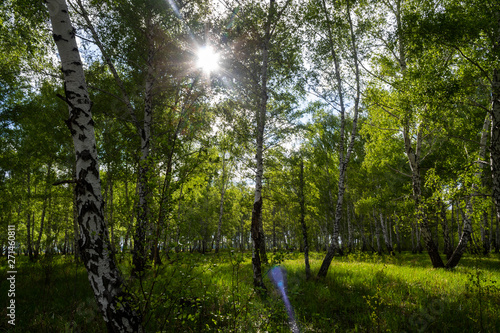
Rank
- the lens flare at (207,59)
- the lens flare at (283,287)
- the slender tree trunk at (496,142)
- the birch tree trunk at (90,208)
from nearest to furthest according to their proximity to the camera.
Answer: the birch tree trunk at (90,208), the lens flare at (283,287), the slender tree trunk at (496,142), the lens flare at (207,59)

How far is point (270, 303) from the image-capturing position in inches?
129

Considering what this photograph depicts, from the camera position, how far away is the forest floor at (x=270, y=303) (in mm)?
3064

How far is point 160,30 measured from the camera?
8570 millimetres

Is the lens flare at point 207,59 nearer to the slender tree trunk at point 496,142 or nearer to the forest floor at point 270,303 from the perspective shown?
the forest floor at point 270,303

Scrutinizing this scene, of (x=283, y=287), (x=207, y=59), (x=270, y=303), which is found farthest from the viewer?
(x=207, y=59)

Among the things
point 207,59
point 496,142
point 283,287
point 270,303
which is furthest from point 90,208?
point 496,142

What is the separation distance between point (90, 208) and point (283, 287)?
652 centimetres

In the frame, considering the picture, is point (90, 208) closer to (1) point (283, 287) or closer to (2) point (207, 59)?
(1) point (283, 287)

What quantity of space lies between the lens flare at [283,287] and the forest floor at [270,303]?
0.16 m

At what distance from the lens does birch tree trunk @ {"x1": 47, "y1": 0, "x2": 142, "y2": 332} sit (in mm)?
2604

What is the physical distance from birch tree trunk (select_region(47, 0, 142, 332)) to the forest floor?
229 millimetres

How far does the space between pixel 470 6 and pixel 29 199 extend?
2225 centimetres

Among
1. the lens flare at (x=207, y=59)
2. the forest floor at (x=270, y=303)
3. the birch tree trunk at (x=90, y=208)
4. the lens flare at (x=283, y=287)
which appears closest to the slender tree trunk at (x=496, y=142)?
the forest floor at (x=270, y=303)

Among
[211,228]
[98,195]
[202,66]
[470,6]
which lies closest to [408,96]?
[470,6]
